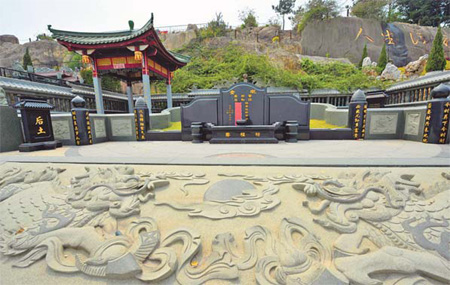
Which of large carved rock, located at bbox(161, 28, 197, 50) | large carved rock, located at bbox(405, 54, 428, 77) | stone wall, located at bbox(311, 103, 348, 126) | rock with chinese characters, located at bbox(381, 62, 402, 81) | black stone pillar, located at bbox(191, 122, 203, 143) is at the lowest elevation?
black stone pillar, located at bbox(191, 122, 203, 143)

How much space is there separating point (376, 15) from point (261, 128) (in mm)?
36419

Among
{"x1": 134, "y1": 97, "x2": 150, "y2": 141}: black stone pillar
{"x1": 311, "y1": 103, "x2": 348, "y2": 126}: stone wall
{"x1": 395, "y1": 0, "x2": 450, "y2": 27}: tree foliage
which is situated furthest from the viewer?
{"x1": 395, "y1": 0, "x2": 450, "y2": 27}: tree foliage

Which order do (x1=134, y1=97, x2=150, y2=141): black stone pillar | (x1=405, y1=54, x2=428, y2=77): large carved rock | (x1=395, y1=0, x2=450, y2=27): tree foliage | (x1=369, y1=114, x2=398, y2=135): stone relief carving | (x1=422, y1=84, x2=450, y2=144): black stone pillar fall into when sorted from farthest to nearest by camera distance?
(x1=395, y1=0, x2=450, y2=27): tree foliage < (x1=405, y1=54, x2=428, y2=77): large carved rock < (x1=134, y1=97, x2=150, y2=141): black stone pillar < (x1=369, y1=114, x2=398, y2=135): stone relief carving < (x1=422, y1=84, x2=450, y2=144): black stone pillar

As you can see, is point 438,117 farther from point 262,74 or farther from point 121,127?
point 262,74

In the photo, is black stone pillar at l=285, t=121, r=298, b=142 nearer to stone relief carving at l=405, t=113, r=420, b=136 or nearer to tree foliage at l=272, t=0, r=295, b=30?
stone relief carving at l=405, t=113, r=420, b=136

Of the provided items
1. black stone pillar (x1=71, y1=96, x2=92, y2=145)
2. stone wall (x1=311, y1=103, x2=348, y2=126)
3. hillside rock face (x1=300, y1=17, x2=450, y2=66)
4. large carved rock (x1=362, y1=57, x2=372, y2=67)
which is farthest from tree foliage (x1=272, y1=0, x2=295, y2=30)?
black stone pillar (x1=71, y1=96, x2=92, y2=145)

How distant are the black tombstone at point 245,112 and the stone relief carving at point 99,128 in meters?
3.18

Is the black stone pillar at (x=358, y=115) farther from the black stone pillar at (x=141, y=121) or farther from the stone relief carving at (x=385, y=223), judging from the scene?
the black stone pillar at (x=141, y=121)

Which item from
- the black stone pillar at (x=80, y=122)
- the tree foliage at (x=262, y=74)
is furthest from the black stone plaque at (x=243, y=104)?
the tree foliage at (x=262, y=74)

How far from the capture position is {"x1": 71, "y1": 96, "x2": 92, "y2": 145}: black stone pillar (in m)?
6.73

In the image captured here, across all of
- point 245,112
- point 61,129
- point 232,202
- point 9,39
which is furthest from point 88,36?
point 9,39

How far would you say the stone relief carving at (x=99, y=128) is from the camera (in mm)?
7416

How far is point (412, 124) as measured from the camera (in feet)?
20.4

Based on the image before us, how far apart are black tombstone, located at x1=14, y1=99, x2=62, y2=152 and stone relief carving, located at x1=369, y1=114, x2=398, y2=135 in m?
10.8
